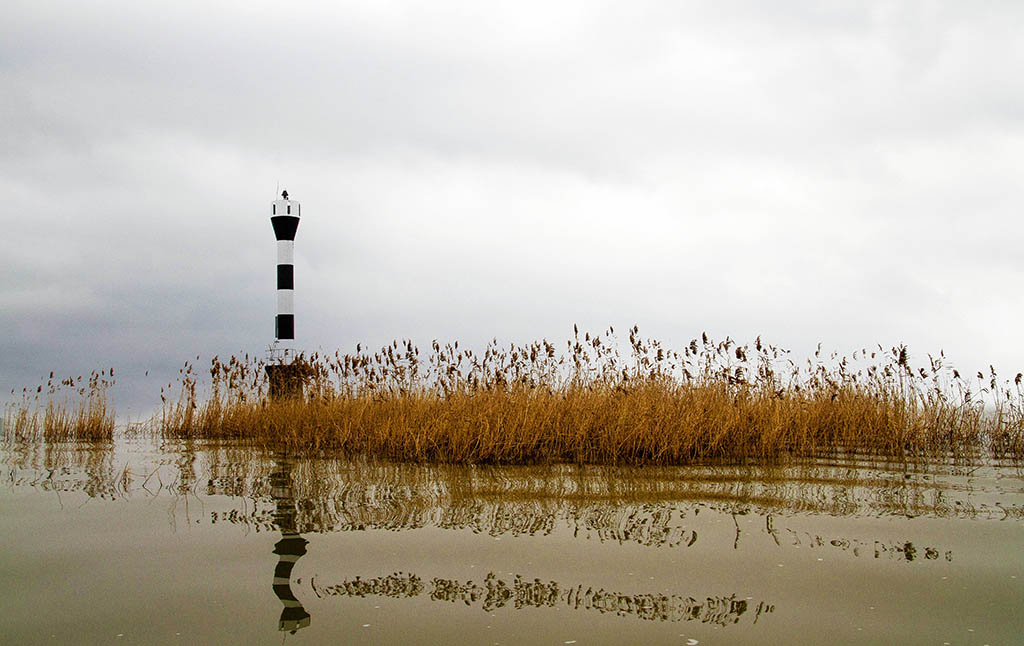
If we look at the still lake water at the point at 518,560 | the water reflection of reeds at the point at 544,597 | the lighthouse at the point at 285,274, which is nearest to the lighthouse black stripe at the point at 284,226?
the lighthouse at the point at 285,274

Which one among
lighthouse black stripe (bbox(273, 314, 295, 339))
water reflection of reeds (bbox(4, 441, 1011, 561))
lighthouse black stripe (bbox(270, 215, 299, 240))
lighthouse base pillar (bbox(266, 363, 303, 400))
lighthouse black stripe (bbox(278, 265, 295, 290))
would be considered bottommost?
water reflection of reeds (bbox(4, 441, 1011, 561))

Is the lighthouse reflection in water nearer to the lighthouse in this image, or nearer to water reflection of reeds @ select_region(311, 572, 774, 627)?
water reflection of reeds @ select_region(311, 572, 774, 627)

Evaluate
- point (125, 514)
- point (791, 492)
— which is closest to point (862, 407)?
point (791, 492)

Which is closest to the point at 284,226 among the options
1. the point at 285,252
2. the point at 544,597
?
the point at 285,252

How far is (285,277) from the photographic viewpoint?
16.8 metres

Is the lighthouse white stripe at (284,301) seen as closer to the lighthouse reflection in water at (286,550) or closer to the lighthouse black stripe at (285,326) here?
the lighthouse black stripe at (285,326)

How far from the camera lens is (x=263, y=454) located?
8.41 meters

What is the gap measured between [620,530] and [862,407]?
547 centimetres

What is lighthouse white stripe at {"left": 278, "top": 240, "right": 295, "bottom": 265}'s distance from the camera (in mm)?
16969

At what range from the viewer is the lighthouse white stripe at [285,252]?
16969 mm

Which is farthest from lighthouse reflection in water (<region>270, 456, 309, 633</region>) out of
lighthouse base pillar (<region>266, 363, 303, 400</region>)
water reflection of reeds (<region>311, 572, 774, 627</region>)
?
lighthouse base pillar (<region>266, 363, 303, 400</region>)

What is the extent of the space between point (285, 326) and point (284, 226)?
2123 millimetres

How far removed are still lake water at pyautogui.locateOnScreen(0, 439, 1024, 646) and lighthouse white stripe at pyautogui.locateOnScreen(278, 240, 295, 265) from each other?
1103 cm

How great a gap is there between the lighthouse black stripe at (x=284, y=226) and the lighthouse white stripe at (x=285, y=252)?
0.34 ft
